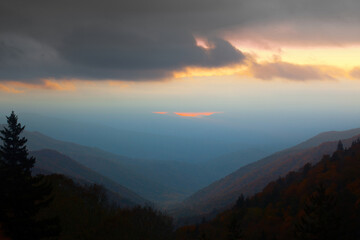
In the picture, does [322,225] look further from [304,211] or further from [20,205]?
[20,205]

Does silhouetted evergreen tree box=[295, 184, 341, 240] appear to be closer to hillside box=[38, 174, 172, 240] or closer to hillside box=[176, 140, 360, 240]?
hillside box=[176, 140, 360, 240]

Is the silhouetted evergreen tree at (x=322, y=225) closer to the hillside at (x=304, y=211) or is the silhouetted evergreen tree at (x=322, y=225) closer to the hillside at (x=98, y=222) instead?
the hillside at (x=304, y=211)

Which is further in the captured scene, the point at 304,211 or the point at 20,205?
the point at 304,211

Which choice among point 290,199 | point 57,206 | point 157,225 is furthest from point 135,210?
point 290,199

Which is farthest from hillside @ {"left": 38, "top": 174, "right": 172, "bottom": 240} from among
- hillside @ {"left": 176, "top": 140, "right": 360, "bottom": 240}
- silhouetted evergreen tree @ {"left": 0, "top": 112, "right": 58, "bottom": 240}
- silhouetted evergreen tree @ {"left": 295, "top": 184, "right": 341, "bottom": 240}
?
silhouetted evergreen tree @ {"left": 295, "top": 184, "right": 341, "bottom": 240}

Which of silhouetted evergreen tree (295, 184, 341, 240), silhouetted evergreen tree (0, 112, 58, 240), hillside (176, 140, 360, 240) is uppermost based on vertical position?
silhouetted evergreen tree (0, 112, 58, 240)

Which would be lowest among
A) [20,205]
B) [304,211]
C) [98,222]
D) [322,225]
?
[304,211]

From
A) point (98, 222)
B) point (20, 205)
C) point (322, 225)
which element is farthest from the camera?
point (98, 222)

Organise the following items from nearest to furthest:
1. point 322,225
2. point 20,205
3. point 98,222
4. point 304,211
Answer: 1. point 20,205
2. point 322,225
3. point 98,222
4. point 304,211

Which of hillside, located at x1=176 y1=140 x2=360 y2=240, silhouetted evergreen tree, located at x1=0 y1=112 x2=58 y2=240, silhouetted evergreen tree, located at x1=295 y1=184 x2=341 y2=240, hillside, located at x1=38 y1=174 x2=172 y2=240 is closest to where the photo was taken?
silhouetted evergreen tree, located at x1=0 y1=112 x2=58 y2=240

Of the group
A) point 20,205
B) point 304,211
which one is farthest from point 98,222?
point 304,211
